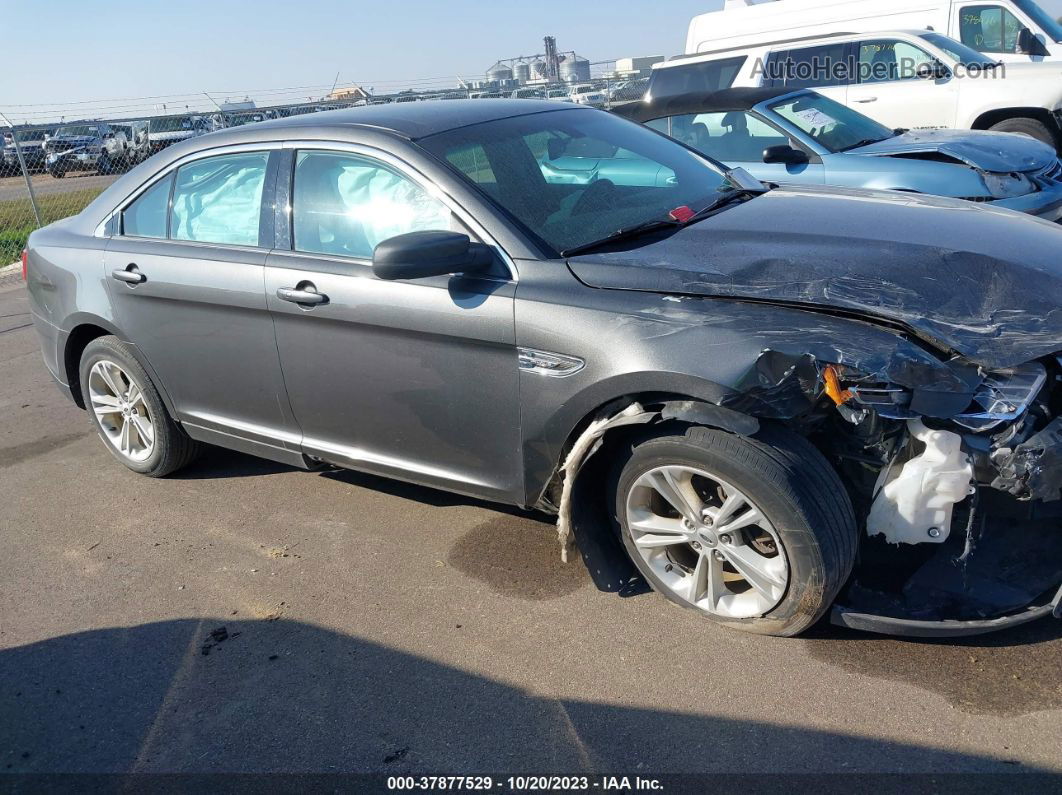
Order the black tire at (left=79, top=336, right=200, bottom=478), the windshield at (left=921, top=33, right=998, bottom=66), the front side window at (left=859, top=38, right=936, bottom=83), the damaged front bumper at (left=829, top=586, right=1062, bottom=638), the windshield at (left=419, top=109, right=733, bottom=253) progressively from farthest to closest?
the front side window at (left=859, top=38, right=936, bottom=83), the windshield at (left=921, top=33, right=998, bottom=66), the black tire at (left=79, top=336, right=200, bottom=478), the windshield at (left=419, top=109, right=733, bottom=253), the damaged front bumper at (left=829, top=586, right=1062, bottom=638)

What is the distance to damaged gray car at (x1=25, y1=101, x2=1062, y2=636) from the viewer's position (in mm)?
2883

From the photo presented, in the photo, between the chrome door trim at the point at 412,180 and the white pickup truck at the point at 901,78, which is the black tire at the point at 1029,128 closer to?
the white pickup truck at the point at 901,78

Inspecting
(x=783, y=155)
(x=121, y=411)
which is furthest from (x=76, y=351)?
(x=783, y=155)

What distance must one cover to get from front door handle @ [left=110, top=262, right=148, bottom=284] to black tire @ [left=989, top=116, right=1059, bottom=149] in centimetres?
920

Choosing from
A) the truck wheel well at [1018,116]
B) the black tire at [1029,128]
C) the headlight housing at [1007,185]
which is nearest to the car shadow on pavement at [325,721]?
the headlight housing at [1007,185]

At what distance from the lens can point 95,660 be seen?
11.5ft

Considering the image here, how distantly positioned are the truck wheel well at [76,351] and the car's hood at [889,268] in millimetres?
2998

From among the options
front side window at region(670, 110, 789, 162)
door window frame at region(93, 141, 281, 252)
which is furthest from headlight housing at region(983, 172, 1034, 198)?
door window frame at region(93, 141, 281, 252)

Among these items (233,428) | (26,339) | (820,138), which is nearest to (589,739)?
(233,428)

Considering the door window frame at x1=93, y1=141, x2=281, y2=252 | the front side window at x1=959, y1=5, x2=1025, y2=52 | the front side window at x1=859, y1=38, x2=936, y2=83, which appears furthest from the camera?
the front side window at x1=959, y1=5, x2=1025, y2=52

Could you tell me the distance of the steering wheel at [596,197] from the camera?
376cm

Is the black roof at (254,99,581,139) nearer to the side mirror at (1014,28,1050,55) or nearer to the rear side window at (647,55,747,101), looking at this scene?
the rear side window at (647,55,747,101)

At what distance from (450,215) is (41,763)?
2.30 meters

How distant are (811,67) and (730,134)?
12.2ft
